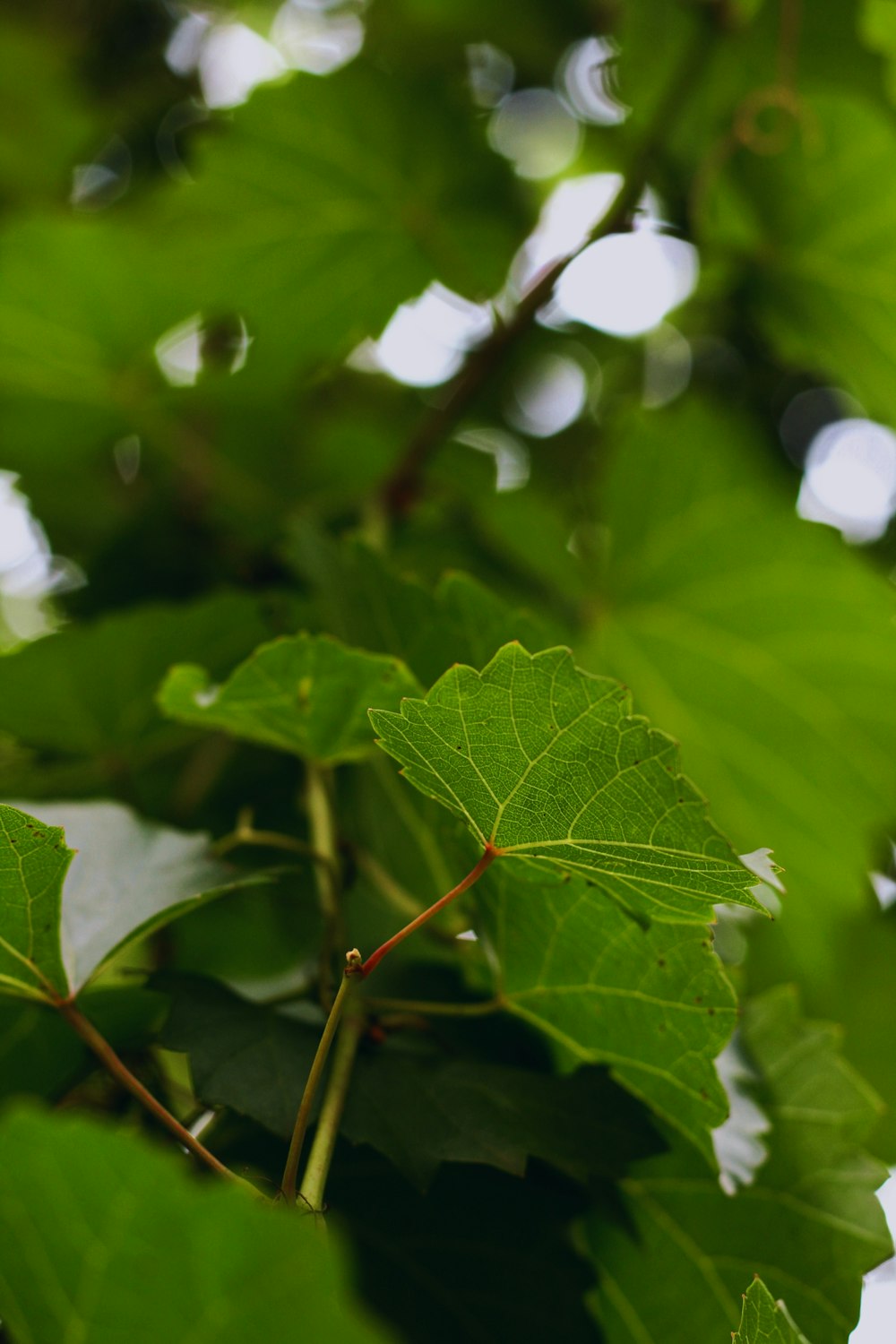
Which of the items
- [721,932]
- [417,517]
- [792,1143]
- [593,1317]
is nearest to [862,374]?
[417,517]

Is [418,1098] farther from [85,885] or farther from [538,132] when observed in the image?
[538,132]

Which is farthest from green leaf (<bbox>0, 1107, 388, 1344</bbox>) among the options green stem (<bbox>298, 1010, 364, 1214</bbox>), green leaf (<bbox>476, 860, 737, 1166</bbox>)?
green leaf (<bbox>476, 860, 737, 1166</bbox>)

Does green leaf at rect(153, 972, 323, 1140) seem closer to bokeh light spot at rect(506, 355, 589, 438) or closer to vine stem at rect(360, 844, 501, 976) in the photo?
vine stem at rect(360, 844, 501, 976)

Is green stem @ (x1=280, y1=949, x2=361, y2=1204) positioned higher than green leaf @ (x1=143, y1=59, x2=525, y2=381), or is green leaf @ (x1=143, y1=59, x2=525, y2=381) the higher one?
green leaf @ (x1=143, y1=59, x2=525, y2=381)

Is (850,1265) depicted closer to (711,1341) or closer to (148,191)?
(711,1341)

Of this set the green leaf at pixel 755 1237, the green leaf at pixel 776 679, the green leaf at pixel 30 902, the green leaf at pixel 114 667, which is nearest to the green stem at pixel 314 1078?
the green leaf at pixel 30 902

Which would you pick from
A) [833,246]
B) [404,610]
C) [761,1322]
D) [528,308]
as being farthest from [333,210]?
[761,1322]

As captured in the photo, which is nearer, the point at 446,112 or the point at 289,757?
the point at 289,757
